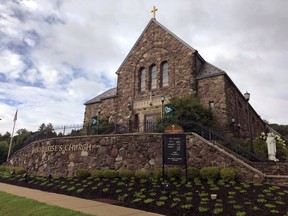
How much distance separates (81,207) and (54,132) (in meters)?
12.0

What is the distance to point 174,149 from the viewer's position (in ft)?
35.0

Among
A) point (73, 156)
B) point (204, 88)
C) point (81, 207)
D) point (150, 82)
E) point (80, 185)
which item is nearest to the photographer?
point (81, 207)

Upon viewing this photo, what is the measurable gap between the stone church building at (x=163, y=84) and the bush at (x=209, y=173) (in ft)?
23.8

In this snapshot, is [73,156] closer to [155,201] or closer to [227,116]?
[155,201]

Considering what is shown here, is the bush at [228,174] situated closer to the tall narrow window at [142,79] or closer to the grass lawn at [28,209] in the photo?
the grass lawn at [28,209]

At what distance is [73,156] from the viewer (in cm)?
1506

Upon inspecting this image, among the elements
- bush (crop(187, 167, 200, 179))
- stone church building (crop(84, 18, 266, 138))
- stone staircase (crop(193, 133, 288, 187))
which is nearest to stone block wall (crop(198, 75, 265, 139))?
stone church building (crop(84, 18, 266, 138))

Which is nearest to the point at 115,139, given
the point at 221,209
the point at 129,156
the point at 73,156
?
the point at 129,156

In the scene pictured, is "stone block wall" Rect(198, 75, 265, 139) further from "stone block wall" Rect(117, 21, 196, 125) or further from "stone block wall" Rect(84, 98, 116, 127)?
"stone block wall" Rect(84, 98, 116, 127)

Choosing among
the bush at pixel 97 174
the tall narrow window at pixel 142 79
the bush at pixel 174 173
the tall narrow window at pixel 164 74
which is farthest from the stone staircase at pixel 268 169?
the tall narrow window at pixel 142 79

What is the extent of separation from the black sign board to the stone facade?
156 cm

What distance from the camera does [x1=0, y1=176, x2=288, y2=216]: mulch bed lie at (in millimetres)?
6766

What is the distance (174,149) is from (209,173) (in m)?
1.80

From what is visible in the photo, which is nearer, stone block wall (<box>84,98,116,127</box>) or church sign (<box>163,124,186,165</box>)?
church sign (<box>163,124,186,165</box>)
